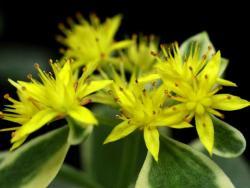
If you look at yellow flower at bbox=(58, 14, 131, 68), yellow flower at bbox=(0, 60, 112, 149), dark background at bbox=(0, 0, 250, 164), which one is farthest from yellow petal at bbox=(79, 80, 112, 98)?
dark background at bbox=(0, 0, 250, 164)

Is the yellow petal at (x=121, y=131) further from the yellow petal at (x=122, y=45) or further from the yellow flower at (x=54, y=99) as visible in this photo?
the yellow petal at (x=122, y=45)

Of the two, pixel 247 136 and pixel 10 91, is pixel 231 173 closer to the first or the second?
pixel 247 136

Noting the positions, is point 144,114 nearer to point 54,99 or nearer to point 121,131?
point 121,131

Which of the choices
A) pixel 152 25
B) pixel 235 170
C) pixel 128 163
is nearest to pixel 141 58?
pixel 128 163

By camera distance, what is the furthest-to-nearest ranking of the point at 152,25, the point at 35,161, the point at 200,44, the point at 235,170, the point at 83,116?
the point at 152,25 → the point at 235,170 → the point at 200,44 → the point at 35,161 → the point at 83,116

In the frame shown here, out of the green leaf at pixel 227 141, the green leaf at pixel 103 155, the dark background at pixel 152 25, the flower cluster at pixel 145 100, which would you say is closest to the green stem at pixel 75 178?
the green leaf at pixel 103 155

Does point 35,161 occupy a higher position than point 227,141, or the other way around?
point 35,161

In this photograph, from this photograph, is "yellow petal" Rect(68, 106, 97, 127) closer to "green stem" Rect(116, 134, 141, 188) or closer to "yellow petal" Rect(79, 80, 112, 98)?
"yellow petal" Rect(79, 80, 112, 98)
